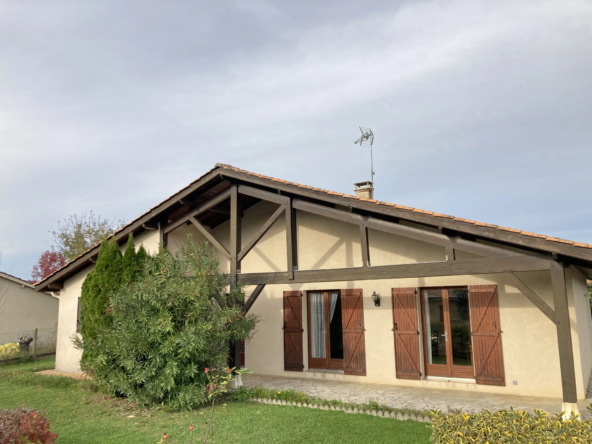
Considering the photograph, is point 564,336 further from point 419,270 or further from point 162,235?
point 162,235

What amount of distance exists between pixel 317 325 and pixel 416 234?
13.8 ft

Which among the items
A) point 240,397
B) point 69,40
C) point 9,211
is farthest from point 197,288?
point 9,211

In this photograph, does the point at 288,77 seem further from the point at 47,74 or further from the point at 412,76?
the point at 47,74

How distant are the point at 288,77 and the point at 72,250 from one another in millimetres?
17434

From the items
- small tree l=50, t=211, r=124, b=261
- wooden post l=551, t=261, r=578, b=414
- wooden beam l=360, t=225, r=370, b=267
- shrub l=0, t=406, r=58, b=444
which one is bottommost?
shrub l=0, t=406, r=58, b=444

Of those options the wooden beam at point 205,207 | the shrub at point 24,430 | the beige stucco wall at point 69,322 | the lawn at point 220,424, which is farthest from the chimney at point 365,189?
the shrub at point 24,430

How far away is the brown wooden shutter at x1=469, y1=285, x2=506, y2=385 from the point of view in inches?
321

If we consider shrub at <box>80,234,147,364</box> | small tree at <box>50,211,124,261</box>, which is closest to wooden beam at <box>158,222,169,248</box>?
shrub at <box>80,234,147,364</box>

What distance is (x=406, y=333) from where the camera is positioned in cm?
905

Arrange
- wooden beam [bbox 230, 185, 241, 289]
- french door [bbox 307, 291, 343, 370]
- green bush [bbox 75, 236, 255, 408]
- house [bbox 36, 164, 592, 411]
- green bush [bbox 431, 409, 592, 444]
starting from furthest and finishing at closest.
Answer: french door [bbox 307, 291, 343, 370] → wooden beam [bbox 230, 185, 241, 289] → green bush [bbox 75, 236, 255, 408] → house [bbox 36, 164, 592, 411] → green bush [bbox 431, 409, 592, 444]

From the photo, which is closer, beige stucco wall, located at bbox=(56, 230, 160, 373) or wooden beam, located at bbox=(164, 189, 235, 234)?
wooden beam, located at bbox=(164, 189, 235, 234)

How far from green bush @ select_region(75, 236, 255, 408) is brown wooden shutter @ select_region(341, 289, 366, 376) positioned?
2.48 metres

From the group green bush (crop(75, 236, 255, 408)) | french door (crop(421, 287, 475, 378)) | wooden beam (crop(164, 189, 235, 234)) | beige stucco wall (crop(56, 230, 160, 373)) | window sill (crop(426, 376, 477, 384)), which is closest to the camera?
green bush (crop(75, 236, 255, 408))

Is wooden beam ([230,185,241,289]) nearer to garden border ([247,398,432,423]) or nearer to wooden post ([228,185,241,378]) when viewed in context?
wooden post ([228,185,241,378])
